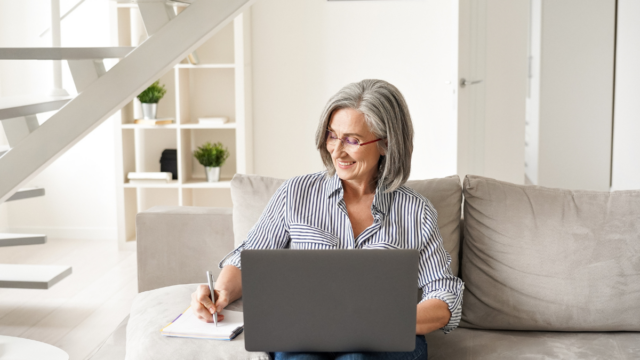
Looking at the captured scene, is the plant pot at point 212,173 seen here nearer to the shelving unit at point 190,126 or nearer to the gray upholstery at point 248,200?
the shelving unit at point 190,126

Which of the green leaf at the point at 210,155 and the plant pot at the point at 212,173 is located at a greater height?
the green leaf at the point at 210,155

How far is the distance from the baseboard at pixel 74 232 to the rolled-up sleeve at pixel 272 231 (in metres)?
2.91

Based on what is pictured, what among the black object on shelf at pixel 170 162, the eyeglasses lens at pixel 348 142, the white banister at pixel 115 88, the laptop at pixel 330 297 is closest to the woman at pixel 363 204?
the eyeglasses lens at pixel 348 142

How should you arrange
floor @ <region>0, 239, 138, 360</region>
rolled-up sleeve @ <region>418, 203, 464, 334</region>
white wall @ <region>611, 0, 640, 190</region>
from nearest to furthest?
rolled-up sleeve @ <region>418, 203, 464, 334</region>
floor @ <region>0, 239, 138, 360</region>
white wall @ <region>611, 0, 640, 190</region>

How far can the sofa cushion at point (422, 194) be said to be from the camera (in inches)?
76.9

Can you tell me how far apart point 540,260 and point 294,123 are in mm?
2664

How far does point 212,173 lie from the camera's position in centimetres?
414

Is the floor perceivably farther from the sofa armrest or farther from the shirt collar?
the shirt collar

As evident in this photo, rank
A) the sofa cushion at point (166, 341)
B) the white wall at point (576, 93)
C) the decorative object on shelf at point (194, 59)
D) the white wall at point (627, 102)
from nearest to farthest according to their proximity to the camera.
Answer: the sofa cushion at point (166, 341) → the decorative object on shelf at point (194, 59) → the white wall at point (627, 102) → the white wall at point (576, 93)

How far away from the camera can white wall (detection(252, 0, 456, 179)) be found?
13.7ft

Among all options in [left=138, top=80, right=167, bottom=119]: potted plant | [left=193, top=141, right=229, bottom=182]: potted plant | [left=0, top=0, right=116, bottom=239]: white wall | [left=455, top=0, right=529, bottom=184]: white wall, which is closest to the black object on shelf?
[left=193, top=141, right=229, bottom=182]: potted plant

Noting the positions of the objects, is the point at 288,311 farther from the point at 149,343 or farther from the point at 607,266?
the point at 607,266

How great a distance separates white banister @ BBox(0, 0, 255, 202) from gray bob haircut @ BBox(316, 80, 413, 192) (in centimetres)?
58

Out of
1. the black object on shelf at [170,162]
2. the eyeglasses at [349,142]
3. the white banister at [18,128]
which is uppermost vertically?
the white banister at [18,128]
